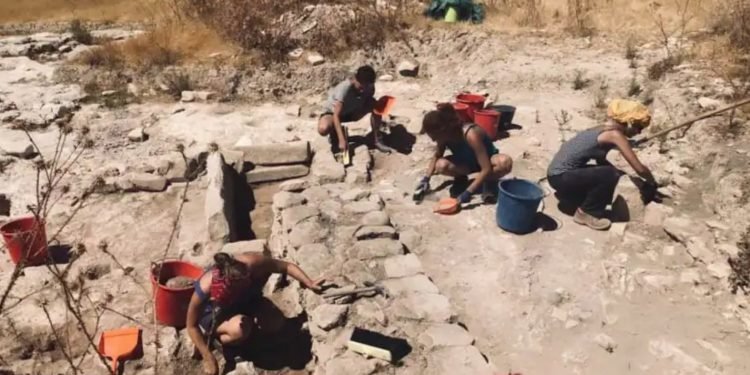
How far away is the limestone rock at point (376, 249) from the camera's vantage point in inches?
180

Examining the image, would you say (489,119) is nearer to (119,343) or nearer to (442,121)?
(442,121)

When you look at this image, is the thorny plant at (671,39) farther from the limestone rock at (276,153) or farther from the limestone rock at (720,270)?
the limestone rock at (276,153)

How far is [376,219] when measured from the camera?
16.7 feet

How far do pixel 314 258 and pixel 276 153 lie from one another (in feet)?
8.29

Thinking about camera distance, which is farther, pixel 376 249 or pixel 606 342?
pixel 376 249

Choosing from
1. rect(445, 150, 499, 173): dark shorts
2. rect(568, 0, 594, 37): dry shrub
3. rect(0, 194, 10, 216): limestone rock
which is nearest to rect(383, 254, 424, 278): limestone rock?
rect(445, 150, 499, 173): dark shorts

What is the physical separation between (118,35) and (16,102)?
4667mm

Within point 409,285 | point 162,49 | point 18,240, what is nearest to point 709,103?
point 409,285

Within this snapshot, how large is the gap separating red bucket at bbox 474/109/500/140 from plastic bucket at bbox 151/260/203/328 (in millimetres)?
3765

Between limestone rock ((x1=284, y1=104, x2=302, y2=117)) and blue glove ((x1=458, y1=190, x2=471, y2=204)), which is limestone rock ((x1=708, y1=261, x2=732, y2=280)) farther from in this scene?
limestone rock ((x1=284, y1=104, x2=302, y2=117))

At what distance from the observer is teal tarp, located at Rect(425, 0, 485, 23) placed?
436 inches

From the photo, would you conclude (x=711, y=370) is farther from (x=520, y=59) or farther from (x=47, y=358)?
(x=520, y=59)

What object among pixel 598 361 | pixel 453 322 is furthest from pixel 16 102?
pixel 598 361

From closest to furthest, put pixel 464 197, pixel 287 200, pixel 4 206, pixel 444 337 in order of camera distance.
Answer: pixel 444 337
pixel 464 197
pixel 287 200
pixel 4 206
